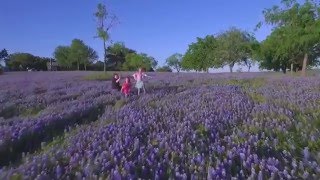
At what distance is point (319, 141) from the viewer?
4660 mm

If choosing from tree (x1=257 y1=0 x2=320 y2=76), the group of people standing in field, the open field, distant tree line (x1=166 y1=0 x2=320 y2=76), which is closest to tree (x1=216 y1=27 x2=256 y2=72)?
distant tree line (x1=166 y1=0 x2=320 y2=76)

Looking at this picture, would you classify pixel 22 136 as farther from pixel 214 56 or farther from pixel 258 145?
pixel 214 56

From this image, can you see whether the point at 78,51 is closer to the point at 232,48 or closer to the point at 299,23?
the point at 232,48

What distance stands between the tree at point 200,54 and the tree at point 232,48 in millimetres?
6762

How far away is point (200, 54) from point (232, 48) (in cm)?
1385

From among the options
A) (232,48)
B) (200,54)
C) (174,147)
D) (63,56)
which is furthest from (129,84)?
(63,56)

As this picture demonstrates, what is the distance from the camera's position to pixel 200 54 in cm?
7269

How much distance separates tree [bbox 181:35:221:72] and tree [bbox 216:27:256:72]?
6.76 m

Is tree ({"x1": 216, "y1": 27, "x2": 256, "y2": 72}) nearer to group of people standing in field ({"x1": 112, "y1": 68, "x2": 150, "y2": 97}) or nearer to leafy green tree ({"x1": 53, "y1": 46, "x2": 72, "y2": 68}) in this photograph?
leafy green tree ({"x1": 53, "y1": 46, "x2": 72, "y2": 68})

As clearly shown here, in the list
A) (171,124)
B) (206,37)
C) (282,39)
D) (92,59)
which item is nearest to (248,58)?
(206,37)

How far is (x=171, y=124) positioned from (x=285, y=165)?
7.70ft

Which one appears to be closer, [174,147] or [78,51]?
[174,147]

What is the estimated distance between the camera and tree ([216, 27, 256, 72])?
194ft

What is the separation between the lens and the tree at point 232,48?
5900 centimetres
